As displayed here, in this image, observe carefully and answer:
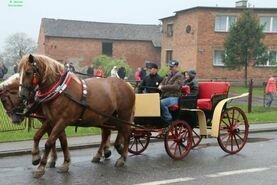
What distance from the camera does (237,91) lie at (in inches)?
1184

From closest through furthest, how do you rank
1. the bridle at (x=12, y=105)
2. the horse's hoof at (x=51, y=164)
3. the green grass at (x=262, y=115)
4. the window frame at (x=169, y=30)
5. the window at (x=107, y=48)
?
the bridle at (x=12, y=105)
the horse's hoof at (x=51, y=164)
the green grass at (x=262, y=115)
the window frame at (x=169, y=30)
the window at (x=107, y=48)

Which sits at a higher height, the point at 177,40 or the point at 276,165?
the point at 177,40

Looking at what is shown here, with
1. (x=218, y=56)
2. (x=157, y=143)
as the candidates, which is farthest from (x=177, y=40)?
(x=157, y=143)

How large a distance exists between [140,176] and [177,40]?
36692 millimetres

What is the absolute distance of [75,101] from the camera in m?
8.11

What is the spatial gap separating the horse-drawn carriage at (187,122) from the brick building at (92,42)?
43036 mm

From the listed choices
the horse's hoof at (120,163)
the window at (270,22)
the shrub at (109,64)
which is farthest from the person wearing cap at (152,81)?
the window at (270,22)

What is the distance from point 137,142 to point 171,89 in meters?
1.52

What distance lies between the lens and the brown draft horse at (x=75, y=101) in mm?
7699

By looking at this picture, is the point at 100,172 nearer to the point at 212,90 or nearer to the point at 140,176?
the point at 140,176

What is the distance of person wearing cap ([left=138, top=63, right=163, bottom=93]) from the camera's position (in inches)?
399

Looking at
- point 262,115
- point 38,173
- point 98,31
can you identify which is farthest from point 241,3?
point 38,173

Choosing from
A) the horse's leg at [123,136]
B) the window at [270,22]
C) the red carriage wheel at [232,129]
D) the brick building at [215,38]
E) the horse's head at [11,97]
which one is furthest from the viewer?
the window at [270,22]

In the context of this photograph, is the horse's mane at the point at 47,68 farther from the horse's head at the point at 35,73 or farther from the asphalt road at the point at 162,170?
the asphalt road at the point at 162,170
